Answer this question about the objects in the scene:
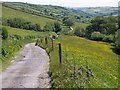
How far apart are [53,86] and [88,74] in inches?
77.6

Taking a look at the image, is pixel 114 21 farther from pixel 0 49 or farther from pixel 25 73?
pixel 25 73

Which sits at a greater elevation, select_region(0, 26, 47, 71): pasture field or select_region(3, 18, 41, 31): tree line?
select_region(0, 26, 47, 71): pasture field

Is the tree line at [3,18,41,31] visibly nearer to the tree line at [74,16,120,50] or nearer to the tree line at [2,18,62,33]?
the tree line at [2,18,62,33]

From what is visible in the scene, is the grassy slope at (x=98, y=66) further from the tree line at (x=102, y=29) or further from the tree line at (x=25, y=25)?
the tree line at (x=25, y=25)

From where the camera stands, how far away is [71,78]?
1560 cm

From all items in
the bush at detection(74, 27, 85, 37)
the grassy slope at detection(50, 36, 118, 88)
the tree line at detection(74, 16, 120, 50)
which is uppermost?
the grassy slope at detection(50, 36, 118, 88)

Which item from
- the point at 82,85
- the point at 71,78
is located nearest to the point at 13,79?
the point at 71,78

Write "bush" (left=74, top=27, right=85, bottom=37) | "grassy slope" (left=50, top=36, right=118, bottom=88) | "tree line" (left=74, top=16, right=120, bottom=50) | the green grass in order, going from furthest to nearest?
"bush" (left=74, top=27, right=85, bottom=37) < "tree line" (left=74, top=16, right=120, bottom=50) < the green grass < "grassy slope" (left=50, top=36, right=118, bottom=88)

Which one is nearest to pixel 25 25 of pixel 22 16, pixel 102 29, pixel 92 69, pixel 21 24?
pixel 21 24

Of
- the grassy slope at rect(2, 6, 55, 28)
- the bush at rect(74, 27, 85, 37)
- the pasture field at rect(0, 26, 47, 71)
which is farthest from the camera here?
the grassy slope at rect(2, 6, 55, 28)

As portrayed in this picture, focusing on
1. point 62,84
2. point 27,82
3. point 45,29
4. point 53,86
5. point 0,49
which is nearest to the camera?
point 62,84

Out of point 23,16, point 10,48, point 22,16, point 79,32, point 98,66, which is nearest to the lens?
point 98,66

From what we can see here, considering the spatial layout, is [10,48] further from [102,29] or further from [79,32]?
[79,32]

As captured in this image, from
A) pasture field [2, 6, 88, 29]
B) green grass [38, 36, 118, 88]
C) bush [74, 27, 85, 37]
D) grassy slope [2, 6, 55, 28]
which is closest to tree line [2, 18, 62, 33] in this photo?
pasture field [2, 6, 88, 29]
